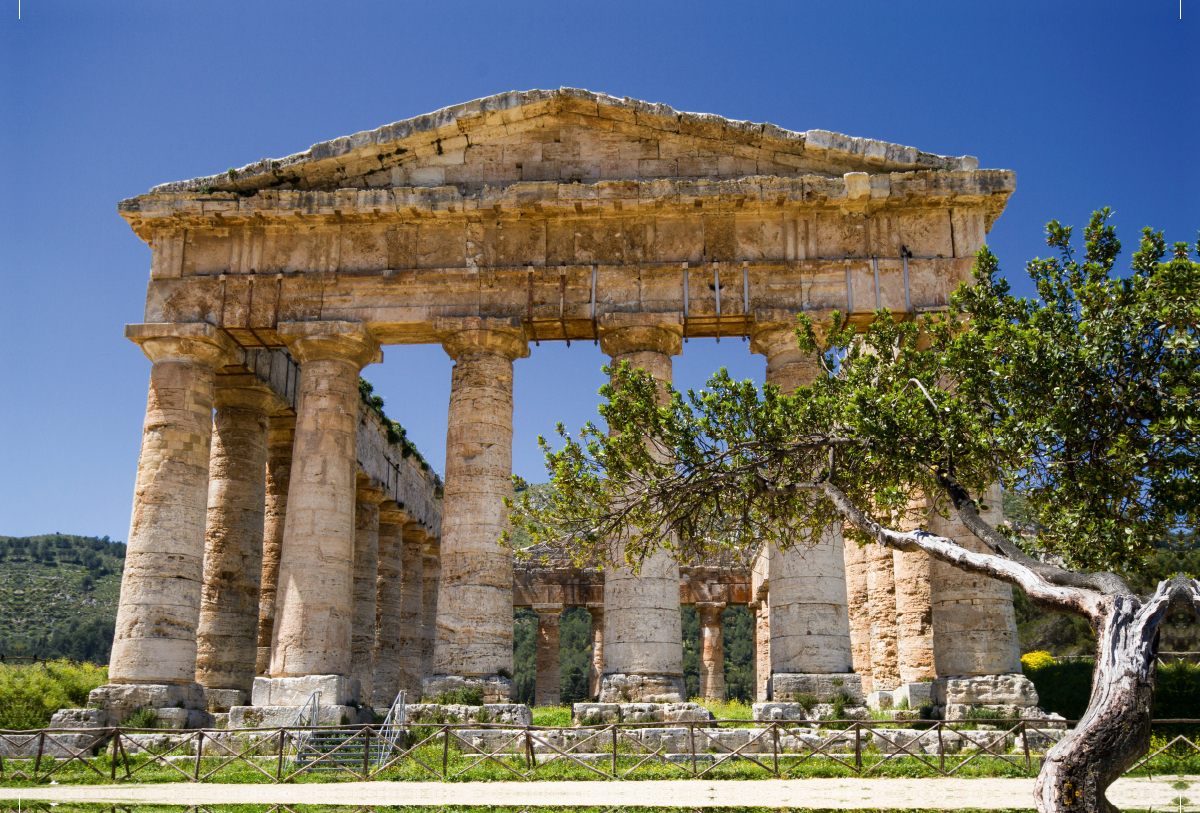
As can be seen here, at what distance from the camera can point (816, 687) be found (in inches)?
677

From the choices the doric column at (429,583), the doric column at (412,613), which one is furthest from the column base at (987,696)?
the doric column at (429,583)

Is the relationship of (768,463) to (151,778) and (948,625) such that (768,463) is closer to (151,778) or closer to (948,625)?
(948,625)

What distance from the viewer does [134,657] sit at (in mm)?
17828

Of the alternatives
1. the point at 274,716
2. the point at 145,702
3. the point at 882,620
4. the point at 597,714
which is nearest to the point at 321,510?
the point at 274,716

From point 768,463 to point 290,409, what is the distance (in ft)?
46.4

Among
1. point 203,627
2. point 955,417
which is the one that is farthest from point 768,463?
point 203,627

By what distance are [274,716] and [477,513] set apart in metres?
4.73

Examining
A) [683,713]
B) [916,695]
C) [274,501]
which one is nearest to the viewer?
[683,713]

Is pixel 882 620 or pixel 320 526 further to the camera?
pixel 882 620

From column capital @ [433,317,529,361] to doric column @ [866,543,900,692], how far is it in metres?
8.32

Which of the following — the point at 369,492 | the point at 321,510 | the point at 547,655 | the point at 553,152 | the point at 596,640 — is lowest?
the point at 547,655

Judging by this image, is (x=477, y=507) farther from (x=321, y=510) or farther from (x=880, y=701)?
(x=880, y=701)

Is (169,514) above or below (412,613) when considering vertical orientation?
above

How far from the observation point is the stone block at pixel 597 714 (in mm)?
16750
